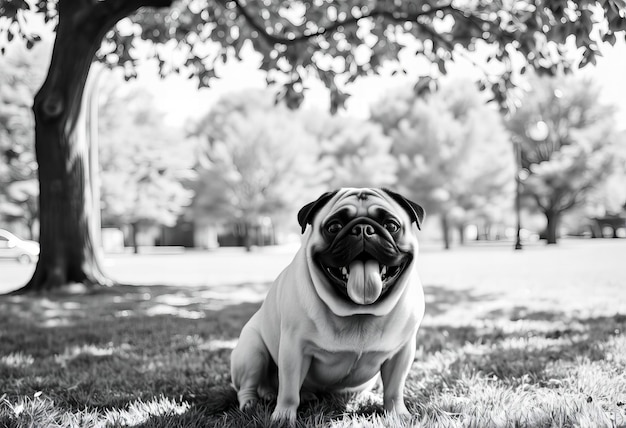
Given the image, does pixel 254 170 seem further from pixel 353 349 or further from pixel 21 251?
pixel 353 349

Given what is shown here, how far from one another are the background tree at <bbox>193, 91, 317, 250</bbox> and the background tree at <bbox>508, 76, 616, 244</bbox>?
1424cm

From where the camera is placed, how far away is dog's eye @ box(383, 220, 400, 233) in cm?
255

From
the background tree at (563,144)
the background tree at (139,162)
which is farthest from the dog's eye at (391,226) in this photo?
the background tree at (563,144)

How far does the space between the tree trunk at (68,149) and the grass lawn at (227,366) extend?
939 millimetres

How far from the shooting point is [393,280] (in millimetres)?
2555

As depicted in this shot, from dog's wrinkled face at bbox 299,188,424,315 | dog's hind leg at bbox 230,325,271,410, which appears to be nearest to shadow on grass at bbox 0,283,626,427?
dog's hind leg at bbox 230,325,271,410

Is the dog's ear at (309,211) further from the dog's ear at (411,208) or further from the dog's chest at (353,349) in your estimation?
the dog's chest at (353,349)

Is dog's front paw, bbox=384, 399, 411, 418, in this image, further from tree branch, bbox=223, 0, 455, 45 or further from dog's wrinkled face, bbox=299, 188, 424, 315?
tree branch, bbox=223, 0, 455, 45

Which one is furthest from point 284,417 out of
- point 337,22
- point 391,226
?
point 337,22

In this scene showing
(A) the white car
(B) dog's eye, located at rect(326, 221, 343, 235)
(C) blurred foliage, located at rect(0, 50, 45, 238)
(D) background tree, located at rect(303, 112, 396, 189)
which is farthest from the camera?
(D) background tree, located at rect(303, 112, 396, 189)

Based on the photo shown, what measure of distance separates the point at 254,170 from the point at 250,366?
91.9 ft

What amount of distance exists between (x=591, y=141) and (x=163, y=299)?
3191cm

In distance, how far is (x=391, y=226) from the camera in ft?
8.38

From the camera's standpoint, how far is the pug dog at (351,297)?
8.09 feet
